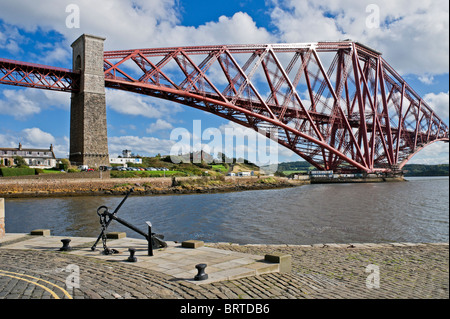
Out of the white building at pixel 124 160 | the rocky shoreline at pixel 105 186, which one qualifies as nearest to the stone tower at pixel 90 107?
the rocky shoreline at pixel 105 186

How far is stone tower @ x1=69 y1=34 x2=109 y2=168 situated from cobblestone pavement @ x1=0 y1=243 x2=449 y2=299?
33.7 metres

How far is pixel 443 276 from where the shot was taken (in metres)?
8.78

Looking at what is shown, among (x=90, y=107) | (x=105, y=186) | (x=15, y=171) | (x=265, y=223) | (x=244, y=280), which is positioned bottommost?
(x=265, y=223)

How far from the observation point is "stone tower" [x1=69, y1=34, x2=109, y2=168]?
41.6 metres

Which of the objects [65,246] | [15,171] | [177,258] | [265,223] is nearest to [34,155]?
[15,171]

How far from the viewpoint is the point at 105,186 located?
1672 inches

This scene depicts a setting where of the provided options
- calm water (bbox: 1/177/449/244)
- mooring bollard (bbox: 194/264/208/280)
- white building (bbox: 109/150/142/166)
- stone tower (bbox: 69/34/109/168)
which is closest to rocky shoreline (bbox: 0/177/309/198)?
stone tower (bbox: 69/34/109/168)

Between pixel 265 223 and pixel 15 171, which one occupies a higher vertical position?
pixel 15 171

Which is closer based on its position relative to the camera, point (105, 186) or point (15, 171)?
point (15, 171)

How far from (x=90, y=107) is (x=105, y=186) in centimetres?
1004

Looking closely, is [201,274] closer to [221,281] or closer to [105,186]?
[221,281]

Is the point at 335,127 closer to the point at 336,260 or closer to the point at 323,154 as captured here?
the point at 323,154

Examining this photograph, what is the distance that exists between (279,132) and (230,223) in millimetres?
40644

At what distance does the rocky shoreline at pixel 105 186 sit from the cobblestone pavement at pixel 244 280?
2902cm
